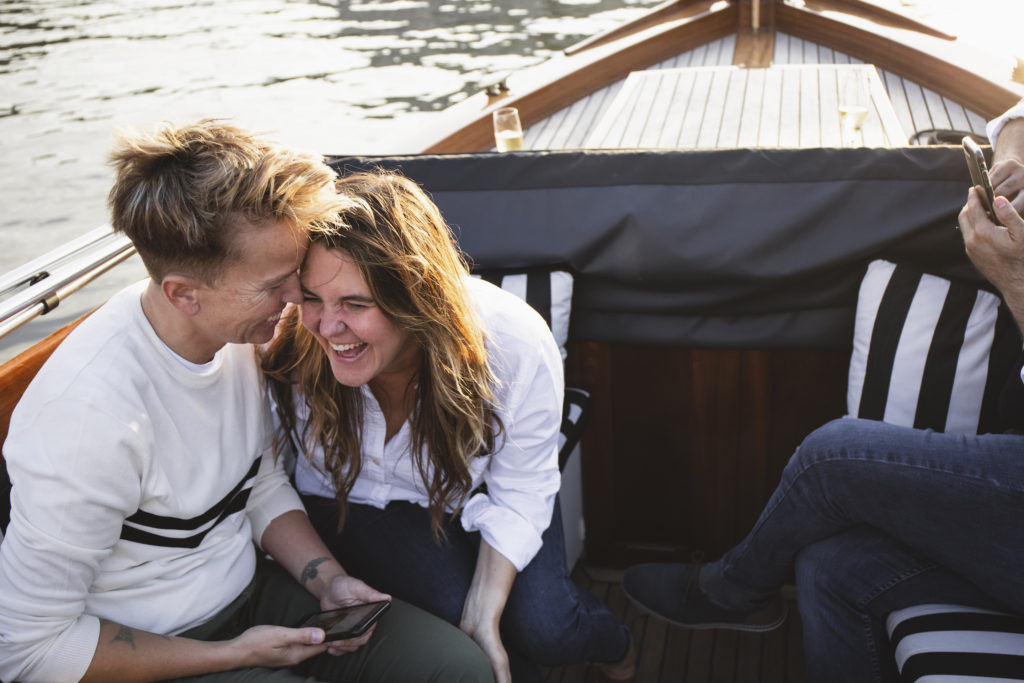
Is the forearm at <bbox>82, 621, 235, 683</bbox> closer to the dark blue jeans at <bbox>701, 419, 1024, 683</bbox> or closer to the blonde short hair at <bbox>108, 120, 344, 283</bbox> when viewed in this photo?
the blonde short hair at <bbox>108, 120, 344, 283</bbox>

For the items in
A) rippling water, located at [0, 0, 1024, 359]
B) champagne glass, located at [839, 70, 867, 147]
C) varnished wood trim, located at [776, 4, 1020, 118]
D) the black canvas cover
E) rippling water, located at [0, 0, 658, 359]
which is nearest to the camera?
the black canvas cover

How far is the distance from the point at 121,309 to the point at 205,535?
0.36 meters

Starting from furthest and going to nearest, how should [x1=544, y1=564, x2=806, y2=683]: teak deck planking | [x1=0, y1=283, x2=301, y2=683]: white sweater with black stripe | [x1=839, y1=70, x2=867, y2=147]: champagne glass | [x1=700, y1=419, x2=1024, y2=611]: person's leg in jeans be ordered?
1. [x1=839, y1=70, x2=867, y2=147]: champagne glass
2. [x1=544, y1=564, x2=806, y2=683]: teak deck planking
3. [x1=700, y1=419, x2=1024, y2=611]: person's leg in jeans
4. [x1=0, y1=283, x2=301, y2=683]: white sweater with black stripe

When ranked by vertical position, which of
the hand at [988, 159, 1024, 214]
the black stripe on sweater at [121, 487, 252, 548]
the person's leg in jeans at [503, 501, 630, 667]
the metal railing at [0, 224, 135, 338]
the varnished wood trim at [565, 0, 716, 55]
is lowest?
the person's leg in jeans at [503, 501, 630, 667]

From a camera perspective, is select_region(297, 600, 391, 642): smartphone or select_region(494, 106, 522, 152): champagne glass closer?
select_region(297, 600, 391, 642): smartphone

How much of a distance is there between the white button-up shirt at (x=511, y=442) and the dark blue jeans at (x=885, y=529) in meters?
0.39

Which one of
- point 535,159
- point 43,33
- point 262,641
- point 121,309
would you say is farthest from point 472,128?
point 43,33

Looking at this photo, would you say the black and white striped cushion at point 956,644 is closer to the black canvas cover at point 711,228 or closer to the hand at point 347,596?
the black canvas cover at point 711,228

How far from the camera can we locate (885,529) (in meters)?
1.35

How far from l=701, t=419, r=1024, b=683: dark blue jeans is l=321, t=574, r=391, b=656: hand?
0.65 metres

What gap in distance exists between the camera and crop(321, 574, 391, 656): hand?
1.34 metres

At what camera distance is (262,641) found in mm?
1266

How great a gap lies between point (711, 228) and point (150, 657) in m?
1.16

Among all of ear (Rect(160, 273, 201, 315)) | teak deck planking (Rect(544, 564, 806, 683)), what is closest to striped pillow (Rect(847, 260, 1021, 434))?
teak deck planking (Rect(544, 564, 806, 683))
